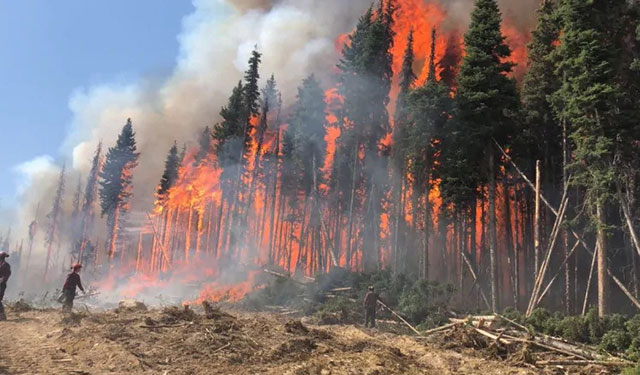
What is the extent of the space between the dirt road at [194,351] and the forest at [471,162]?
913cm

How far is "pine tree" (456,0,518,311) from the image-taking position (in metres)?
23.5

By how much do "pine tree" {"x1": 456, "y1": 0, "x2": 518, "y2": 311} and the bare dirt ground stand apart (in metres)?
13.1

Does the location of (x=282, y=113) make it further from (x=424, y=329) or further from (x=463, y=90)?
(x=424, y=329)

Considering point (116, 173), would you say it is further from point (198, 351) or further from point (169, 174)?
point (198, 351)

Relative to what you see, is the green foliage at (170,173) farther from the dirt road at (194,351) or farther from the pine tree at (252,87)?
the dirt road at (194,351)

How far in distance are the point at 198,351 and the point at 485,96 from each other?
65.1 feet

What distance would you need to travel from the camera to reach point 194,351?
10680 millimetres

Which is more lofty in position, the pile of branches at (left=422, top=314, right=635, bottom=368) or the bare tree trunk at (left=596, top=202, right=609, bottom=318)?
the bare tree trunk at (left=596, top=202, right=609, bottom=318)

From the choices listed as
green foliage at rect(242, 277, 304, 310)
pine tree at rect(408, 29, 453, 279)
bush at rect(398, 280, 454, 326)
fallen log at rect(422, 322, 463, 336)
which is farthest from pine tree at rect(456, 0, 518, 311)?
green foliage at rect(242, 277, 304, 310)

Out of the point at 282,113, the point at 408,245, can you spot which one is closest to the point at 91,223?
the point at 282,113

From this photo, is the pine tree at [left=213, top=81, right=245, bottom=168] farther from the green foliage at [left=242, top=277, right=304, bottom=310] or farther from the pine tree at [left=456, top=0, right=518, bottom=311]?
the pine tree at [left=456, top=0, right=518, bottom=311]

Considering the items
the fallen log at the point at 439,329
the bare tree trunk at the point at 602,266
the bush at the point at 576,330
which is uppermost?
the bare tree trunk at the point at 602,266

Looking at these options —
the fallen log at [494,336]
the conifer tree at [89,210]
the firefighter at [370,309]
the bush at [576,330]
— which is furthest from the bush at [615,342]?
the conifer tree at [89,210]

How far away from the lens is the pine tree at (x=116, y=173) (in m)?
59.9
